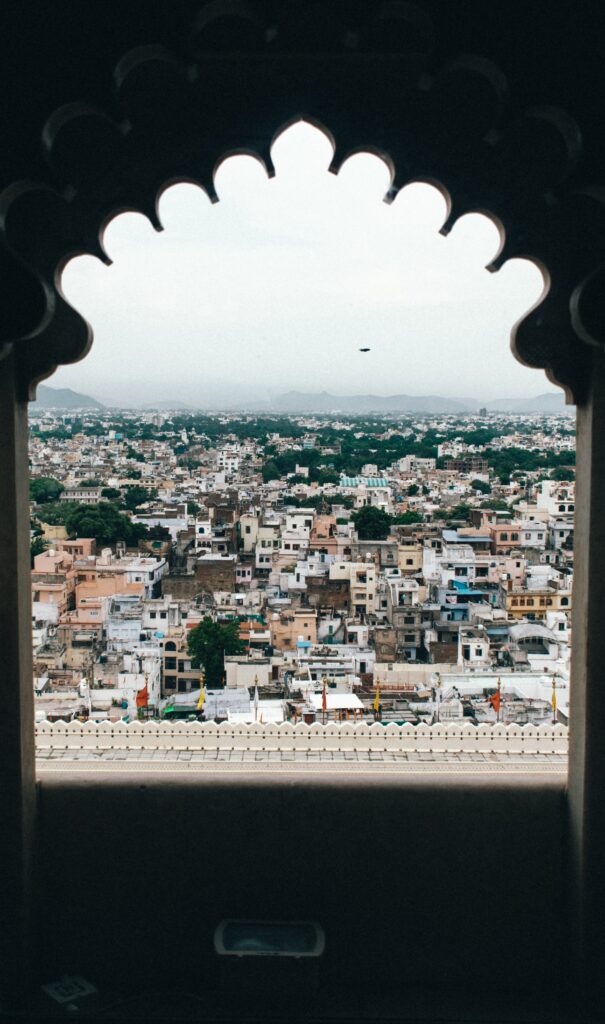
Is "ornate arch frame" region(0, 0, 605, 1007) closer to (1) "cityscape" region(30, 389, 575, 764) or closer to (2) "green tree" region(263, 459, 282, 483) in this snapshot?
(1) "cityscape" region(30, 389, 575, 764)

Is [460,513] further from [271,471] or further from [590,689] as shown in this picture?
[590,689]

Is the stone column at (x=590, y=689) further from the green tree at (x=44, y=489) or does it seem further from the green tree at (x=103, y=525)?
the green tree at (x=44, y=489)

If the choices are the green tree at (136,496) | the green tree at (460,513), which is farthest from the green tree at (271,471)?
the green tree at (460,513)

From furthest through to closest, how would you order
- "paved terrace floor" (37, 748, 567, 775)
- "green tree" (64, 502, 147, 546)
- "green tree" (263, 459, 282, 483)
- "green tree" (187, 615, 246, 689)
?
1. "green tree" (263, 459, 282, 483)
2. "green tree" (64, 502, 147, 546)
3. "green tree" (187, 615, 246, 689)
4. "paved terrace floor" (37, 748, 567, 775)

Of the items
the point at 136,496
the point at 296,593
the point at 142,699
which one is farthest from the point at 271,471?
the point at 142,699

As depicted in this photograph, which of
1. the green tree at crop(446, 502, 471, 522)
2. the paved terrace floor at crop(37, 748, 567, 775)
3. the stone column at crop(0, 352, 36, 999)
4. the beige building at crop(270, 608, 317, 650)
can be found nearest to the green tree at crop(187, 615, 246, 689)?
the beige building at crop(270, 608, 317, 650)

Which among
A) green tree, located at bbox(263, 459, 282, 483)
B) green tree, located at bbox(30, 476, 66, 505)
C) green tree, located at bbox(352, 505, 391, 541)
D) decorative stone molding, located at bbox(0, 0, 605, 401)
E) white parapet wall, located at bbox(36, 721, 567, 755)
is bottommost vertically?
green tree, located at bbox(352, 505, 391, 541)

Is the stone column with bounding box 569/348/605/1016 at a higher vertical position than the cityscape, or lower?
higher
